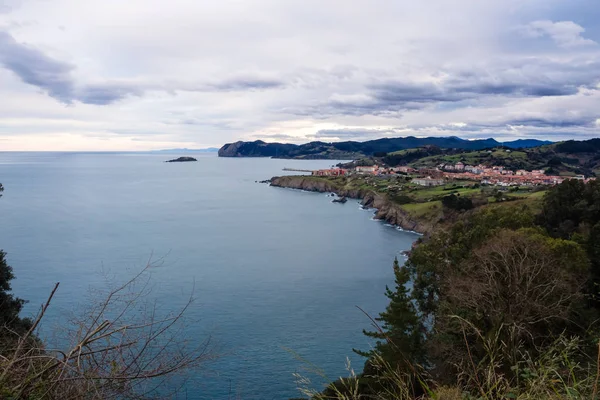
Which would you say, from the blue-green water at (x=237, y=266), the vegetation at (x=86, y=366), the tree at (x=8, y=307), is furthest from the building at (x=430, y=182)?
the vegetation at (x=86, y=366)

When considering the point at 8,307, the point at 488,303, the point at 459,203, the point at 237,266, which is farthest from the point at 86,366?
the point at 459,203

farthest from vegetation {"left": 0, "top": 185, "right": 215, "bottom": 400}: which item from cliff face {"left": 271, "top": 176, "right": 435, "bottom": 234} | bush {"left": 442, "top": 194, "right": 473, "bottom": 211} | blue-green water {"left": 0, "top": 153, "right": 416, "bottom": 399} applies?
bush {"left": 442, "top": 194, "right": 473, "bottom": 211}

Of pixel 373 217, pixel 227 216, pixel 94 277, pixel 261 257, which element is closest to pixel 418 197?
pixel 373 217

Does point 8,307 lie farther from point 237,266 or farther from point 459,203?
point 459,203

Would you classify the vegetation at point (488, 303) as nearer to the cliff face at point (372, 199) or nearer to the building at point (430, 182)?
the cliff face at point (372, 199)

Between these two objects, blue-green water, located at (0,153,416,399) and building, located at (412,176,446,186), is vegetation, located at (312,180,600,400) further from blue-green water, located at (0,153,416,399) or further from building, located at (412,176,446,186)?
building, located at (412,176,446,186)

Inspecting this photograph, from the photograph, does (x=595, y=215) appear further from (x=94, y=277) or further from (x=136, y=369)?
(x=94, y=277)
